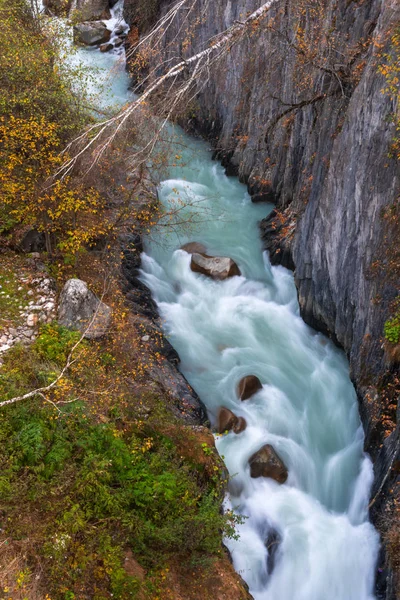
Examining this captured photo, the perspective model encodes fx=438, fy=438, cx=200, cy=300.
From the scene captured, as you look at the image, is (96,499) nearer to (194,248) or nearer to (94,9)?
(194,248)

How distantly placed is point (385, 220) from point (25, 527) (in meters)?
7.49

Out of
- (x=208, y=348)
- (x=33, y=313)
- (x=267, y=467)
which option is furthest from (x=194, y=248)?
(x=267, y=467)

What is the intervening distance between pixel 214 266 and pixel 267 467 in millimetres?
6201

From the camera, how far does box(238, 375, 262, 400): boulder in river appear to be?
33.5 ft

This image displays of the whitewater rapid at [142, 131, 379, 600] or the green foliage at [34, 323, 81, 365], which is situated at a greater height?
the green foliage at [34, 323, 81, 365]

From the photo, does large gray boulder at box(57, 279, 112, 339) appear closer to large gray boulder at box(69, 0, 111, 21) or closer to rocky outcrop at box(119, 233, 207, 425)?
rocky outcrop at box(119, 233, 207, 425)

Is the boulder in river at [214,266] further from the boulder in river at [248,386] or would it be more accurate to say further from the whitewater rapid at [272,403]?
the boulder in river at [248,386]

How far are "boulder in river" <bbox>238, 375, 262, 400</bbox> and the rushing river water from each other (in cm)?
16

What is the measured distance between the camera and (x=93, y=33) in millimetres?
24859

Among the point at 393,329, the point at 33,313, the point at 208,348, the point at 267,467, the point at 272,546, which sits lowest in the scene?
the point at 272,546

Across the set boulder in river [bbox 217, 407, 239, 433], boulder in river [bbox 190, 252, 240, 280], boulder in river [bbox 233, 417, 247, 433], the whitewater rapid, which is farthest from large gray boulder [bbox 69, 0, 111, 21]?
boulder in river [bbox 233, 417, 247, 433]

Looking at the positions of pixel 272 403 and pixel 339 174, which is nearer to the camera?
pixel 339 174

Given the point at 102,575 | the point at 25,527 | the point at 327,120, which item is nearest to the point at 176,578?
the point at 102,575

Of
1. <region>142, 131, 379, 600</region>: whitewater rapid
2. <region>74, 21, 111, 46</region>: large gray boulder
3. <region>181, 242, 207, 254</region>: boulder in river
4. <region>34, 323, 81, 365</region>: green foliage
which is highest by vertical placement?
<region>74, 21, 111, 46</region>: large gray boulder
